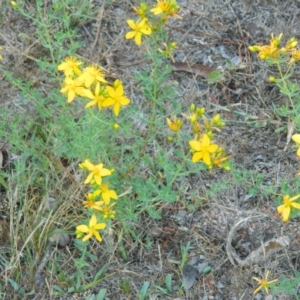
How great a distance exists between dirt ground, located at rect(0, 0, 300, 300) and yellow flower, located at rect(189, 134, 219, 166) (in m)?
0.37

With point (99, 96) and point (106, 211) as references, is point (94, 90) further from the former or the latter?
point (106, 211)

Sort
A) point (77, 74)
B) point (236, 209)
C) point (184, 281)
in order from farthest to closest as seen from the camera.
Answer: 1. point (236, 209)
2. point (184, 281)
3. point (77, 74)

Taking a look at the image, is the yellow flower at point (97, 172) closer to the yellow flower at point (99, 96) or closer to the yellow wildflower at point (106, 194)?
the yellow wildflower at point (106, 194)

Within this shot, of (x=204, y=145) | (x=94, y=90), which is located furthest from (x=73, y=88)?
(x=204, y=145)

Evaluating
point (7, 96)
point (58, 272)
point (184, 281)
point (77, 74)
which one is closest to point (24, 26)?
point (7, 96)

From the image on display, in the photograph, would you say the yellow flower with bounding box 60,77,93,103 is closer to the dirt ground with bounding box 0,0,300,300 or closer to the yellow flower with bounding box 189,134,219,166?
the yellow flower with bounding box 189,134,219,166

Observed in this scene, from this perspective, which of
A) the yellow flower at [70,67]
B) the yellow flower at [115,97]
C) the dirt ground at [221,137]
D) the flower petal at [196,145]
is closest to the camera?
the flower petal at [196,145]

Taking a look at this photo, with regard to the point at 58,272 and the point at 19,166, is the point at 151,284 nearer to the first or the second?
the point at 58,272

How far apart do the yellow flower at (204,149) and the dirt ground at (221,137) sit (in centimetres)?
37

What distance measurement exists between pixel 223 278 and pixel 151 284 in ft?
0.98

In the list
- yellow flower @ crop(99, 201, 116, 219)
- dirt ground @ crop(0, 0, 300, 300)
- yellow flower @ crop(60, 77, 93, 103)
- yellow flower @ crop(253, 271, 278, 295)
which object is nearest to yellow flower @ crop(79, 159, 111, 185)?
yellow flower @ crop(99, 201, 116, 219)

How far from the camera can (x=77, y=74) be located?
244cm

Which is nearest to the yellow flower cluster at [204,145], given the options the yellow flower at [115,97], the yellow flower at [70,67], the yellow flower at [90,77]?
the yellow flower at [115,97]

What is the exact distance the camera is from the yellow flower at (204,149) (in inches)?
86.5
